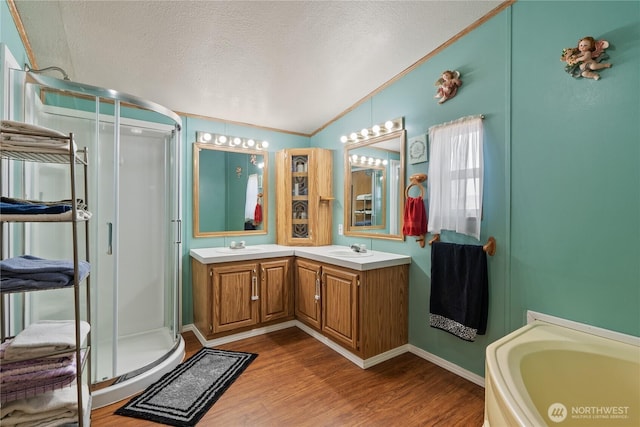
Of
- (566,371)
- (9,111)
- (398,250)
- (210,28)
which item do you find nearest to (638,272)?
(566,371)

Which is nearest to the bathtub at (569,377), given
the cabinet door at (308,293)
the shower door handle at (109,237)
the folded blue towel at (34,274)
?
the cabinet door at (308,293)

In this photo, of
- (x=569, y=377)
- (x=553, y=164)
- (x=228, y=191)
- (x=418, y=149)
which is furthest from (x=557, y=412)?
(x=228, y=191)

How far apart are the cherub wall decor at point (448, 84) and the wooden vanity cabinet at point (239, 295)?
216cm

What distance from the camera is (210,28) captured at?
76.4 inches

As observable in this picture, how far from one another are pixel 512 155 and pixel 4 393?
2944 millimetres

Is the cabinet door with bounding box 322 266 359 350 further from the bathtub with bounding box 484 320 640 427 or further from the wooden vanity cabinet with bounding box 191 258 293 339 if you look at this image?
the bathtub with bounding box 484 320 640 427

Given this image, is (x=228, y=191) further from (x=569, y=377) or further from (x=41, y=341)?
(x=569, y=377)

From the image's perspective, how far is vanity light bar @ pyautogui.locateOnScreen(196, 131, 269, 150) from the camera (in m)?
3.11

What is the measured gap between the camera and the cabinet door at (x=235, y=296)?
2643mm

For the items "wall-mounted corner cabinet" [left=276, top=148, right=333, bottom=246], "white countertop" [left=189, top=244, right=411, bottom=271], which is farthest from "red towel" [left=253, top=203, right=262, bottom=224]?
"white countertop" [left=189, top=244, right=411, bottom=271]

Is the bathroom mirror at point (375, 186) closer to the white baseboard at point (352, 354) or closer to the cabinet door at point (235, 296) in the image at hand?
the white baseboard at point (352, 354)

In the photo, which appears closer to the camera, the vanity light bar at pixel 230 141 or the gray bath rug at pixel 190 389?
the gray bath rug at pixel 190 389

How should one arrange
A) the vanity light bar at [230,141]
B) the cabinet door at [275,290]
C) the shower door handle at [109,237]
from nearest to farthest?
the shower door handle at [109,237], the cabinet door at [275,290], the vanity light bar at [230,141]

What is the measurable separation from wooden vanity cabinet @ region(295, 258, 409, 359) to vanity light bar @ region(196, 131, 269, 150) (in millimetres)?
1669
